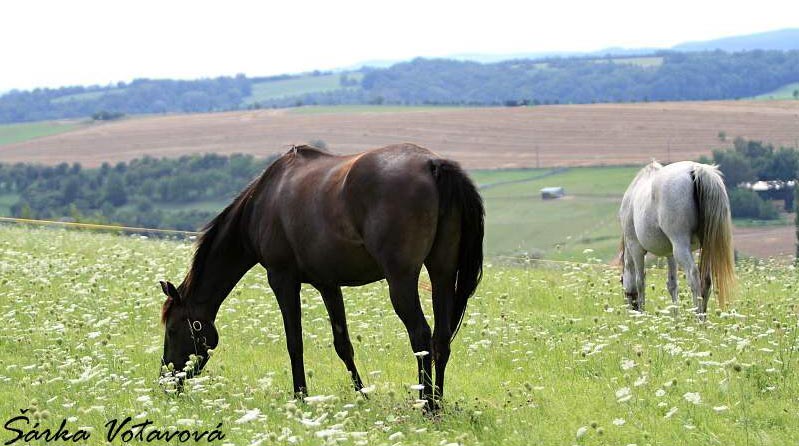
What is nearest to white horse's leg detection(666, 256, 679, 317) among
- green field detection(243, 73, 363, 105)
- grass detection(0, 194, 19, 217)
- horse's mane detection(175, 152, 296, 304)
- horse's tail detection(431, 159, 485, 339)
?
horse's tail detection(431, 159, 485, 339)

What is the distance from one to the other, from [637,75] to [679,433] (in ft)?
412

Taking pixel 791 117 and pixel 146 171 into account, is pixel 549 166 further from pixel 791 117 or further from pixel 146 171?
pixel 146 171

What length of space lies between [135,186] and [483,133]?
92.0 ft

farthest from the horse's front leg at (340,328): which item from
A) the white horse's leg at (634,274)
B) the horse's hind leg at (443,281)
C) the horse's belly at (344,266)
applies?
the white horse's leg at (634,274)

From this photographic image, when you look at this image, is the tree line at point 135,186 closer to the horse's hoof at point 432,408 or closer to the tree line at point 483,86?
the tree line at point 483,86

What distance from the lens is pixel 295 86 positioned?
6658 inches

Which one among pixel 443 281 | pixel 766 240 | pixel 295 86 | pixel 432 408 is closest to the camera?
pixel 432 408

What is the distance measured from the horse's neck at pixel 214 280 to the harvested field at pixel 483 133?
5364 centimetres

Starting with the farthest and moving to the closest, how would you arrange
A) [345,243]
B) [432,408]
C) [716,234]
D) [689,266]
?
[689,266], [716,234], [345,243], [432,408]

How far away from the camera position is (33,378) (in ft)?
29.2

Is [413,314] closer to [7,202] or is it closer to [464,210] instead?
[464,210]

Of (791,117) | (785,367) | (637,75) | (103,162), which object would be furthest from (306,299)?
(637,75)

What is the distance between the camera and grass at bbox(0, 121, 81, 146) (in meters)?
107

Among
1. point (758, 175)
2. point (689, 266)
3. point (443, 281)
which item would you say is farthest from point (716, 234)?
point (758, 175)
